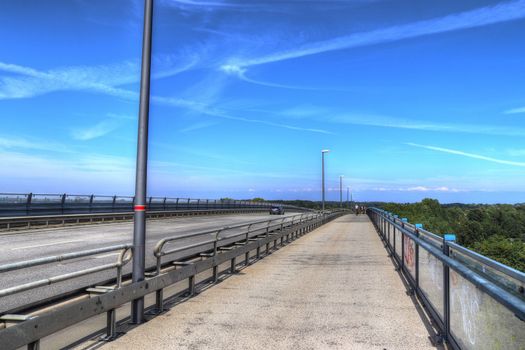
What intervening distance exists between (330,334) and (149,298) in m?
3.78

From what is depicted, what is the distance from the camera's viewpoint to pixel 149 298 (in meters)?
8.20

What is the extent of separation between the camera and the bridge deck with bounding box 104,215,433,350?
5461mm

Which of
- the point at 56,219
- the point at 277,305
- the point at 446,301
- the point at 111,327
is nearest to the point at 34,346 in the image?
the point at 111,327

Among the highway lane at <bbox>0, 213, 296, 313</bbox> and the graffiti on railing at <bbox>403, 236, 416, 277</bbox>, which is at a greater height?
the graffiti on railing at <bbox>403, 236, 416, 277</bbox>

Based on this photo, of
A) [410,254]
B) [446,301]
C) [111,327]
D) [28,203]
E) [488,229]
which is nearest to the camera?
[446,301]

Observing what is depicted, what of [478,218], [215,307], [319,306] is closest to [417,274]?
[319,306]

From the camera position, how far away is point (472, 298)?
13.6 ft

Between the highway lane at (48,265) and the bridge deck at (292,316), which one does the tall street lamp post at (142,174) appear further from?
the highway lane at (48,265)

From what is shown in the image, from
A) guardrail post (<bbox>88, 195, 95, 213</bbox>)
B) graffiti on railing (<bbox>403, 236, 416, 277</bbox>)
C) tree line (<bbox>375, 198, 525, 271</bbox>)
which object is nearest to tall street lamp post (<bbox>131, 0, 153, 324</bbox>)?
graffiti on railing (<bbox>403, 236, 416, 277</bbox>)

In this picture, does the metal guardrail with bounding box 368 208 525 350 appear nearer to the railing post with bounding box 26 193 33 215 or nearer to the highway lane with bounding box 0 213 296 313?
the highway lane with bounding box 0 213 296 313

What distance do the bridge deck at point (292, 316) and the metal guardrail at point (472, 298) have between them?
481 mm

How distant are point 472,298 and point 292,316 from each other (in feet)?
10.3

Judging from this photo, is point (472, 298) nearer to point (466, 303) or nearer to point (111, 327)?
point (466, 303)

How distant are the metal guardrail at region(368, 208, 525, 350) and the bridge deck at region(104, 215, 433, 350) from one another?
481 mm
